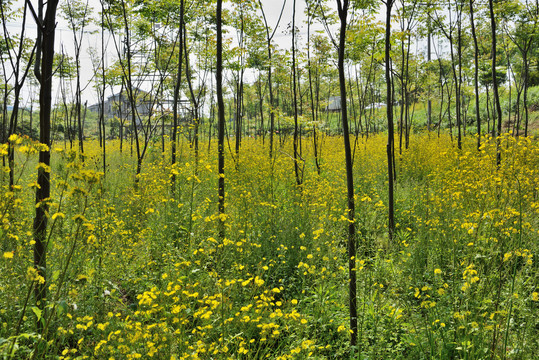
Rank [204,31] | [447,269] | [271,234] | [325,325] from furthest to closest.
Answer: [204,31] < [271,234] < [447,269] < [325,325]

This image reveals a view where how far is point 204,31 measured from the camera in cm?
902

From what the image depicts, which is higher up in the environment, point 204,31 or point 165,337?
point 204,31

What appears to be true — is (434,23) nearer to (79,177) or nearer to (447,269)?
(447,269)

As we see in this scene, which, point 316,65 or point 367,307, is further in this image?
point 316,65

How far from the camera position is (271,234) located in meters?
4.14

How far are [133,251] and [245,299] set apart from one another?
5.25ft

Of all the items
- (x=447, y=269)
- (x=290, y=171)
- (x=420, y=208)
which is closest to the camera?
(x=447, y=269)

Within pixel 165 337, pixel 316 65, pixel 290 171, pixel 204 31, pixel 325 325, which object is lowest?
pixel 325 325

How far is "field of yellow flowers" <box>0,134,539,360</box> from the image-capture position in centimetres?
198

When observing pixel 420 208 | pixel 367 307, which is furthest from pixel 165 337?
pixel 420 208

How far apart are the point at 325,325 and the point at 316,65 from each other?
828 cm

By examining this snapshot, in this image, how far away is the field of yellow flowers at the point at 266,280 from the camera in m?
1.98

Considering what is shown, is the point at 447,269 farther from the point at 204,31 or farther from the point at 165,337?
the point at 204,31

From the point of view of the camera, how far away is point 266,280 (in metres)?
3.20
